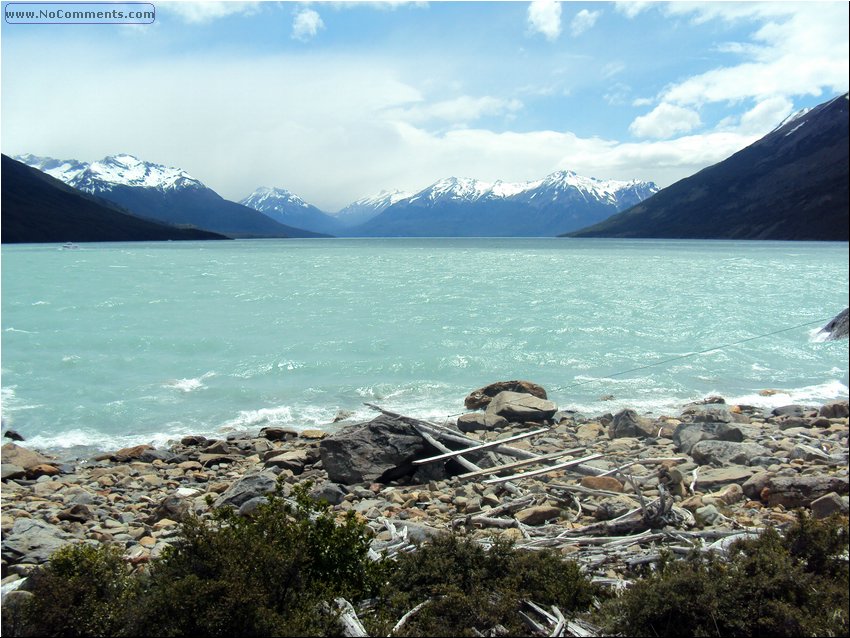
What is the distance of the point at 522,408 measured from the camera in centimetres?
1458

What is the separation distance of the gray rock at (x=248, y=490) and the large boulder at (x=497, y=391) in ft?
28.4

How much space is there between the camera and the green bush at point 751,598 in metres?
4.39

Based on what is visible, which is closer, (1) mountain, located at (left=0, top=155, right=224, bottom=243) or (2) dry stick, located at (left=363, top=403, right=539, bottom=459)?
(2) dry stick, located at (left=363, top=403, right=539, bottom=459)

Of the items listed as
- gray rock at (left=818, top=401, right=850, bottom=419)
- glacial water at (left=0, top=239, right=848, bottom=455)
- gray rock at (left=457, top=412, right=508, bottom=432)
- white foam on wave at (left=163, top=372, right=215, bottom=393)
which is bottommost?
white foam on wave at (left=163, top=372, right=215, bottom=393)

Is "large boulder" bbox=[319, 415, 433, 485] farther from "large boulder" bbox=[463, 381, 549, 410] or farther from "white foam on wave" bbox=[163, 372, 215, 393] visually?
"white foam on wave" bbox=[163, 372, 215, 393]

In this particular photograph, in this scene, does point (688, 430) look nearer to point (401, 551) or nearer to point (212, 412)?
point (401, 551)

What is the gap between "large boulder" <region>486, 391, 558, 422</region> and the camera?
47.6 feet

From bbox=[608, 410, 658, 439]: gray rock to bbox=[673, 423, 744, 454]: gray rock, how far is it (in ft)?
2.22

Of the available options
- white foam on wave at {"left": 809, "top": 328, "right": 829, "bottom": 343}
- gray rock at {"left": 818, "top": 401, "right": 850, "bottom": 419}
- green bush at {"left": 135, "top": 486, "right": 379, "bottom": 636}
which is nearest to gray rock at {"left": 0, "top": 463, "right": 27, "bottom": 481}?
green bush at {"left": 135, "top": 486, "right": 379, "bottom": 636}

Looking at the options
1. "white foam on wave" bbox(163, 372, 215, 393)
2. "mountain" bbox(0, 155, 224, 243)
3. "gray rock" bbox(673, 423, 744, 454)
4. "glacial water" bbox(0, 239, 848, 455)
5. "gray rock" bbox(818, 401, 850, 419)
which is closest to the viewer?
"gray rock" bbox(673, 423, 744, 454)

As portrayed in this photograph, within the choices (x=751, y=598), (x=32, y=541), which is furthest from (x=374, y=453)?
(x=751, y=598)

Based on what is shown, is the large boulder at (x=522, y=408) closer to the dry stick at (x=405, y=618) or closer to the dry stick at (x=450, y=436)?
the dry stick at (x=450, y=436)

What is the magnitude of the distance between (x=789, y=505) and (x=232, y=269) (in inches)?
2780

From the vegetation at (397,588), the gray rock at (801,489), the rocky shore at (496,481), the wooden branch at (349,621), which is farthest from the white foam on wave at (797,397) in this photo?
the wooden branch at (349,621)
